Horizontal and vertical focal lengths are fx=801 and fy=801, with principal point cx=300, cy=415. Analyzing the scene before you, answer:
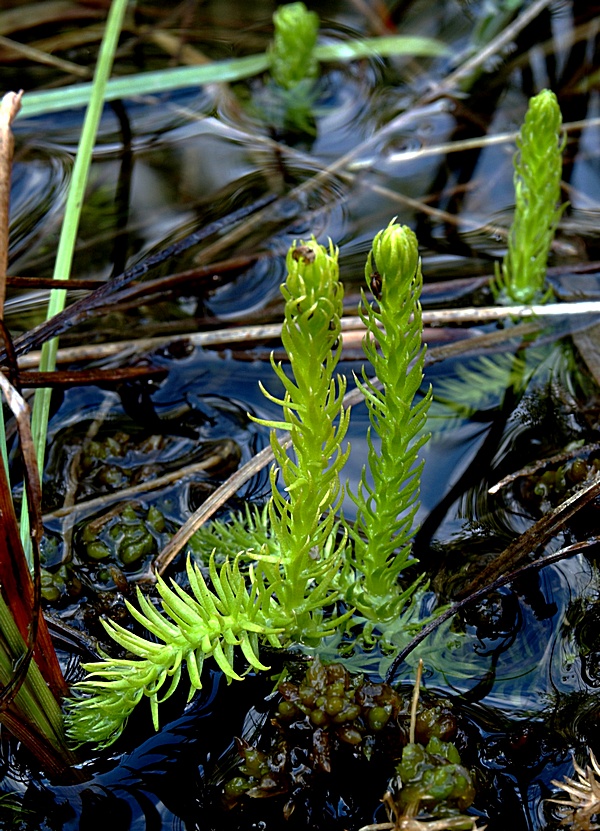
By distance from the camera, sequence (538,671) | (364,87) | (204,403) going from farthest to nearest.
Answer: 1. (364,87)
2. (204,403)
3. (538,671)

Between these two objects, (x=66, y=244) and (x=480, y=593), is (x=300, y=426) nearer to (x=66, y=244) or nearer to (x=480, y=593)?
(x=480, y=593)

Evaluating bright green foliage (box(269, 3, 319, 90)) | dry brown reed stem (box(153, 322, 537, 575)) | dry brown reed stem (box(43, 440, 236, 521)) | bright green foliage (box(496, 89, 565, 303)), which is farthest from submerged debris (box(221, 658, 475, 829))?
bright green foliage (box(269, 3, 319, 90))

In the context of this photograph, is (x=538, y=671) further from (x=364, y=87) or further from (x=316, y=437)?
(x=364, y=87)

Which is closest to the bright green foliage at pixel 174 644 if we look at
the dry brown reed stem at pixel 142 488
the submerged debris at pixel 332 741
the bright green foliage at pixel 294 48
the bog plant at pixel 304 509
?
the bog plant at pixel 304 509

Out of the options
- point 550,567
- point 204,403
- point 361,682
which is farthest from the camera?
point 204,403

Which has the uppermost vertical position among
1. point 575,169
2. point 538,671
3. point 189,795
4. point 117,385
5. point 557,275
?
point 575,169

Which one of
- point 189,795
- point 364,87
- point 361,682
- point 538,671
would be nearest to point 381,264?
point 361,682

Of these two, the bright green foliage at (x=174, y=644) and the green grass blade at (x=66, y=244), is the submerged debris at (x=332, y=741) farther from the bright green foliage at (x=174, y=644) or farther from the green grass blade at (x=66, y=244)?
the green grass blade at (x=66, y=244)
